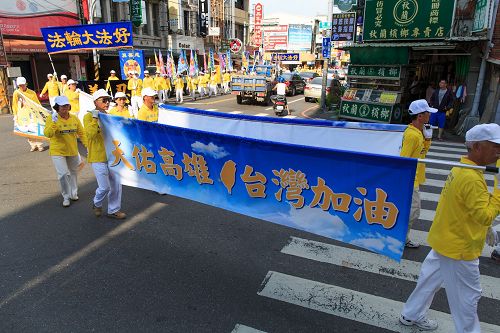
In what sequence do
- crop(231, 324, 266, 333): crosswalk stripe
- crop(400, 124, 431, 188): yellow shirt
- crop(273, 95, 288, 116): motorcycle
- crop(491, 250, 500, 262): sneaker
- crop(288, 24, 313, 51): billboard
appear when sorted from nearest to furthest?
crop(231, 324, 266, 333): crosswalk stripe, crop(400, 124, 431, 188): yellow shirt, crop(491, 250, 500, 262): sneaker, crop(273, 95, 288, 116): motorcycle, crop(288, 24, 313, 51): billboard

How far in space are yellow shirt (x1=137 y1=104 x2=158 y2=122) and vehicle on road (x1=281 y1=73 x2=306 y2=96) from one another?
21388 mm

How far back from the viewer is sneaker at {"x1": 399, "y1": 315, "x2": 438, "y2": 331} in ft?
11.0

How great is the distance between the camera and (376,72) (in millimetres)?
14273

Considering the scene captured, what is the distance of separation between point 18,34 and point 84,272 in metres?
22.0

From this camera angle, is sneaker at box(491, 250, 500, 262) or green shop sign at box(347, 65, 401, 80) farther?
green shop sign at box(347, 65, 401, 80)

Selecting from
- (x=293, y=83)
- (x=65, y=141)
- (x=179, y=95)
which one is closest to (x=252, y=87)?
(x=179, y=95)

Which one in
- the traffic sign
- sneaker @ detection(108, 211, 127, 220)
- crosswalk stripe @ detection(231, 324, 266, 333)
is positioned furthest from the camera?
the traffic sign

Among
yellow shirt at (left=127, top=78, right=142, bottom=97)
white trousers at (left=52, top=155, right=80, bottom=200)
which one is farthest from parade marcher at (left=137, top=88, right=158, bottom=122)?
yellow shirt at (left=127, top=78, right=142, bottom=97)

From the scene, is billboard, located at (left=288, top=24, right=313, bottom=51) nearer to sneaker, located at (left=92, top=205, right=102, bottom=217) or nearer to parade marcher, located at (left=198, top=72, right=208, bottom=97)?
parade marcher, located at (left=198, top=72, right=208, bottom=97)

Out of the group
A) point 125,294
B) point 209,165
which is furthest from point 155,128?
point 125,294

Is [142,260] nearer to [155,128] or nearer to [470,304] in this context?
[155,128]

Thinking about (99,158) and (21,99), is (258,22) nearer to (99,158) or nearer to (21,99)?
(21,99)

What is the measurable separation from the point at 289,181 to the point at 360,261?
5.86ft

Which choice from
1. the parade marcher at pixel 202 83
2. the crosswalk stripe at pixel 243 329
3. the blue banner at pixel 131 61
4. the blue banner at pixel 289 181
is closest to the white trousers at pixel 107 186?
the blue banner at pixel 289 181
